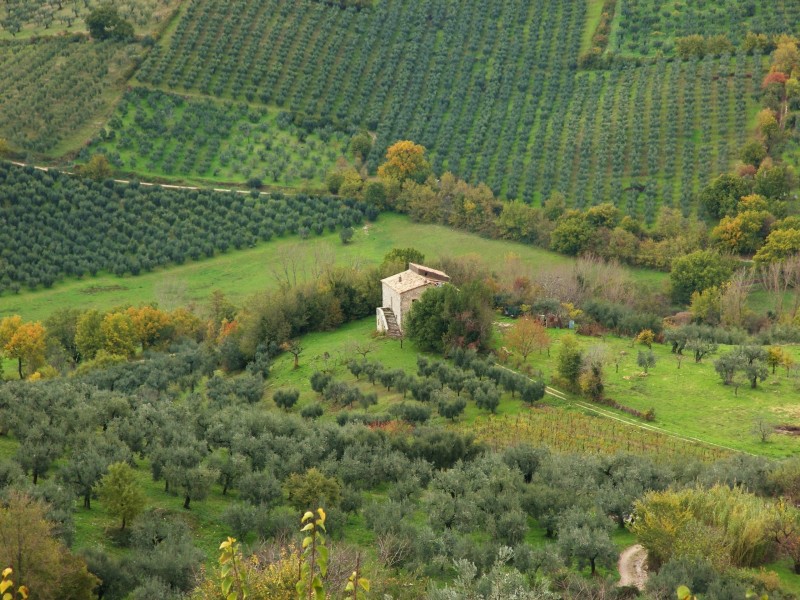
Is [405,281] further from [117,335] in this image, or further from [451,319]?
[117,335]

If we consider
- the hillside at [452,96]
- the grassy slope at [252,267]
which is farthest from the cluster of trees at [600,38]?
the grassy slope at [252,267]

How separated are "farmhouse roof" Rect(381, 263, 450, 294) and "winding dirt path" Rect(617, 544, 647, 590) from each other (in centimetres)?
3986

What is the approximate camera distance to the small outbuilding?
3132 inches

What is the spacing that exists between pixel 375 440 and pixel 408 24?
10468 centimetres

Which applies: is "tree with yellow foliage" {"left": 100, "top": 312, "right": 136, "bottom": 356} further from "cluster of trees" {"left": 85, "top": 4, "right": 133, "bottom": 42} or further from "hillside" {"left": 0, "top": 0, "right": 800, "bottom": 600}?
"cluster of trees" {"left": 85, "top": 4, "right": 133, "bottom": 42}

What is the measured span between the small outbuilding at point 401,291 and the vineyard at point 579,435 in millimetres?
17191

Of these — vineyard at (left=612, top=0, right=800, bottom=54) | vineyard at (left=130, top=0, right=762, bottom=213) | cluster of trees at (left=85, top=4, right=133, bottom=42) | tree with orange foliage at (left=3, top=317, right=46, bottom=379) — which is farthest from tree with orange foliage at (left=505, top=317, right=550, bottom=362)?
cluster of trees at (left=85, top=4, right=133, bottom=42)

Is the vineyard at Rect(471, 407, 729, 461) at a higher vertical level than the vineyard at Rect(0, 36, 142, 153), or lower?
lower

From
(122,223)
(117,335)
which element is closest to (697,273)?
(117,335)

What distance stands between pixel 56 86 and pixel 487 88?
51957 mm

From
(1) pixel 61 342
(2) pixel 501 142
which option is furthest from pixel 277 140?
(1) pixel 61 342

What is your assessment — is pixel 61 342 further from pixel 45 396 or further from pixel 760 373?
pixel 760 373

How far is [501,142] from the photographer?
12450cm

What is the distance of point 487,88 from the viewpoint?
13450 centimetres
